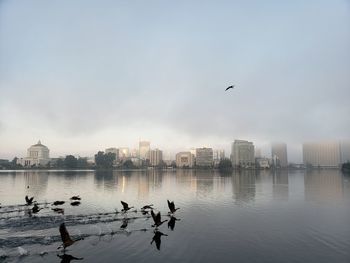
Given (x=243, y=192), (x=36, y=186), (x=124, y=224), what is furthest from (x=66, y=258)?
(x=36, y=186)

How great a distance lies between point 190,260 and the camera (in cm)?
2278

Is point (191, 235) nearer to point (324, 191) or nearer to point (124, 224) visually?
point (124, 224)

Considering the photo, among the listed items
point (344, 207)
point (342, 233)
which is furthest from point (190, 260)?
point (344, 207)

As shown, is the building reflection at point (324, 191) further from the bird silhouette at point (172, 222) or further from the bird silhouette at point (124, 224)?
the bird silhouette at point (124, 224)

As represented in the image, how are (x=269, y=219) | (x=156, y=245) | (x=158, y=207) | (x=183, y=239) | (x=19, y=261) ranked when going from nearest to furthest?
1. (x=19, y=261)
2. (x=156, y=245)
3. (x=183, y=239)
4. (x=269, y=219)
5. (x=158, y=207)

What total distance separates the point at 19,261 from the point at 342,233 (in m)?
27.8

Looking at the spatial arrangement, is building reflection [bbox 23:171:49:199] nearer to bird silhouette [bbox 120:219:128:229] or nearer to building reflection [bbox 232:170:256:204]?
bird silhouette [bbox 120:219:128:229]

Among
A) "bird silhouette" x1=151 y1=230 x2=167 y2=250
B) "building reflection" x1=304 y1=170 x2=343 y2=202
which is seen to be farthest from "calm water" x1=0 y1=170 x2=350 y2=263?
"building reflection" x1=304 y1=170 x2=343 y2=202

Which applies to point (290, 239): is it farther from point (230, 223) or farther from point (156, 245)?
point (156, 245)

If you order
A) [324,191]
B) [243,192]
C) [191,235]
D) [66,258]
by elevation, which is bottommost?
[324,191]

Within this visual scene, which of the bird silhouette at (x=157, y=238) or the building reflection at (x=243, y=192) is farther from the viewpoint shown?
the building reflection at (x=243, y=192)

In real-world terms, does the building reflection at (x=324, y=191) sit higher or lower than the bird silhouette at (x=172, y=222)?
lower

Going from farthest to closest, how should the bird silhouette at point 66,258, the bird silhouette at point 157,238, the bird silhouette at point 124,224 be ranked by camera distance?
the bird silhouette at point 124,224 → the bird silhouette at point 157,238 → the bird silhouette at point 66,258

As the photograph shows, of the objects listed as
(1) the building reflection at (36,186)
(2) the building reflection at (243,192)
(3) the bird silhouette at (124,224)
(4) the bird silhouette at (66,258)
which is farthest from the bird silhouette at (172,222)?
(1) the building reflection at (36,186)
